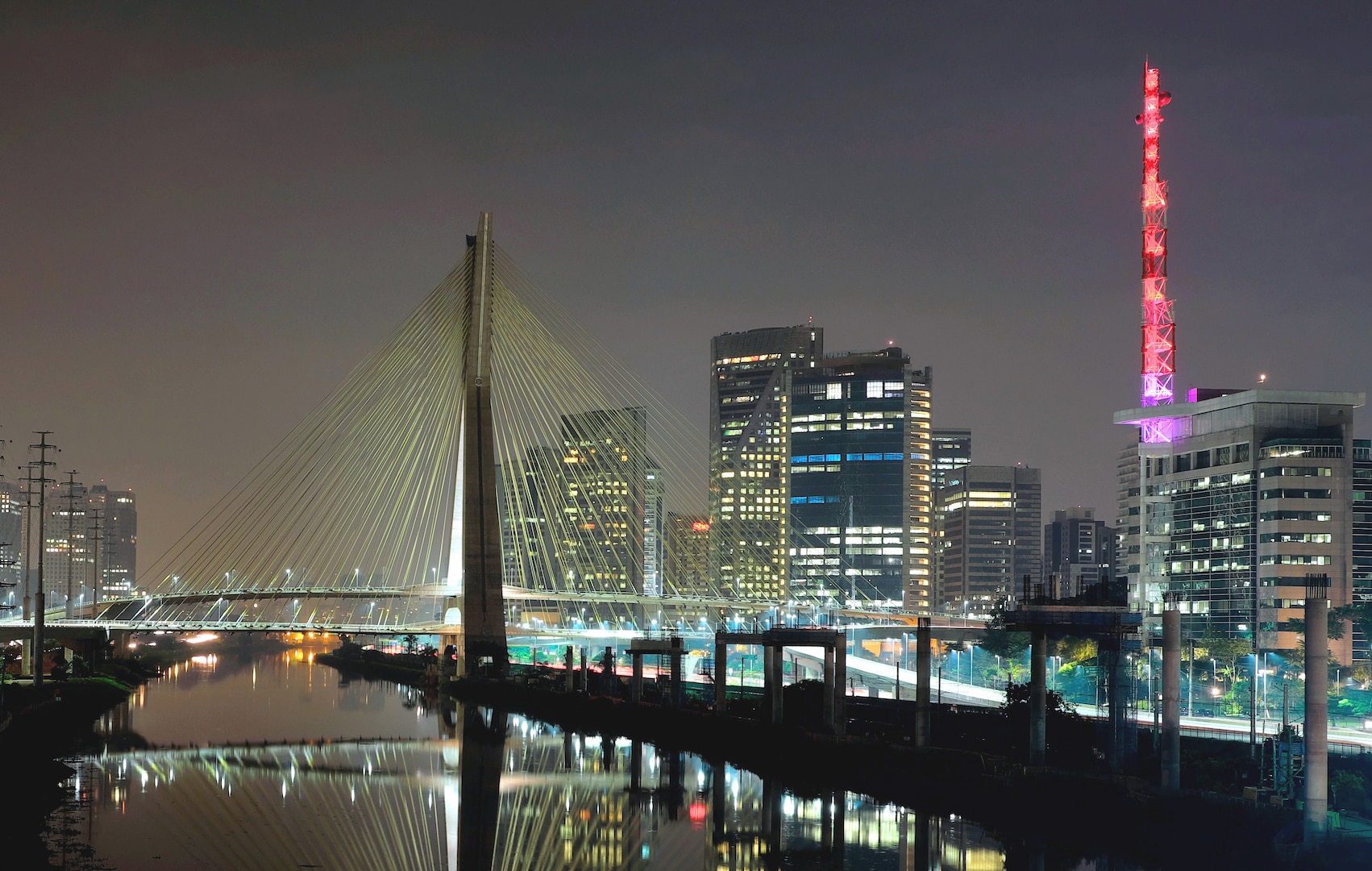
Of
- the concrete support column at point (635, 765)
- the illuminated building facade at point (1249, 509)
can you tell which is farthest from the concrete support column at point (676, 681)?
the illuminated building facade at point (1249, 509)

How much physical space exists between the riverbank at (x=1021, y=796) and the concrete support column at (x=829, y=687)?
3.90 feet

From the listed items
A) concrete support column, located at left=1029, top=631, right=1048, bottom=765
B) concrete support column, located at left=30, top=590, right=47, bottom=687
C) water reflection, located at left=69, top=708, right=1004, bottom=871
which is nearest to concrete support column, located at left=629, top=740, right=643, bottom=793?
water reflection, located at left=69, top=708, right=1004, bottom=871

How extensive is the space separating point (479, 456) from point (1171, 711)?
151 feet

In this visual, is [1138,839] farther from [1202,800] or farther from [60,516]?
[60,516]

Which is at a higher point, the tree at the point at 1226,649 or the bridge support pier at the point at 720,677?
the bridge support pier at the point at 720,677

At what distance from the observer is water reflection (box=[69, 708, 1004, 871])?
35281 mm

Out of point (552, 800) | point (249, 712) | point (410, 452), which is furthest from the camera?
point (249, 712)

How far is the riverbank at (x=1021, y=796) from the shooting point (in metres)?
34.1

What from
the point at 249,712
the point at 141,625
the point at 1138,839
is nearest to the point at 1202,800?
the point at 1138,839

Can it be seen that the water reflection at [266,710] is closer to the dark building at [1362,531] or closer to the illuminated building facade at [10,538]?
the illuminated building facade at [10,538]

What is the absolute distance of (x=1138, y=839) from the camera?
3581 cm

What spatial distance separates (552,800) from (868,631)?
70.9 m

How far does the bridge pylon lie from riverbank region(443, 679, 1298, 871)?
2199 cm

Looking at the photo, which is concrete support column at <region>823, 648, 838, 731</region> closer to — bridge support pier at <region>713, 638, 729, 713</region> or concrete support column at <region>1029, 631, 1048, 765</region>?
bridge support pier at <region>713, 638, 729, 713</region>
